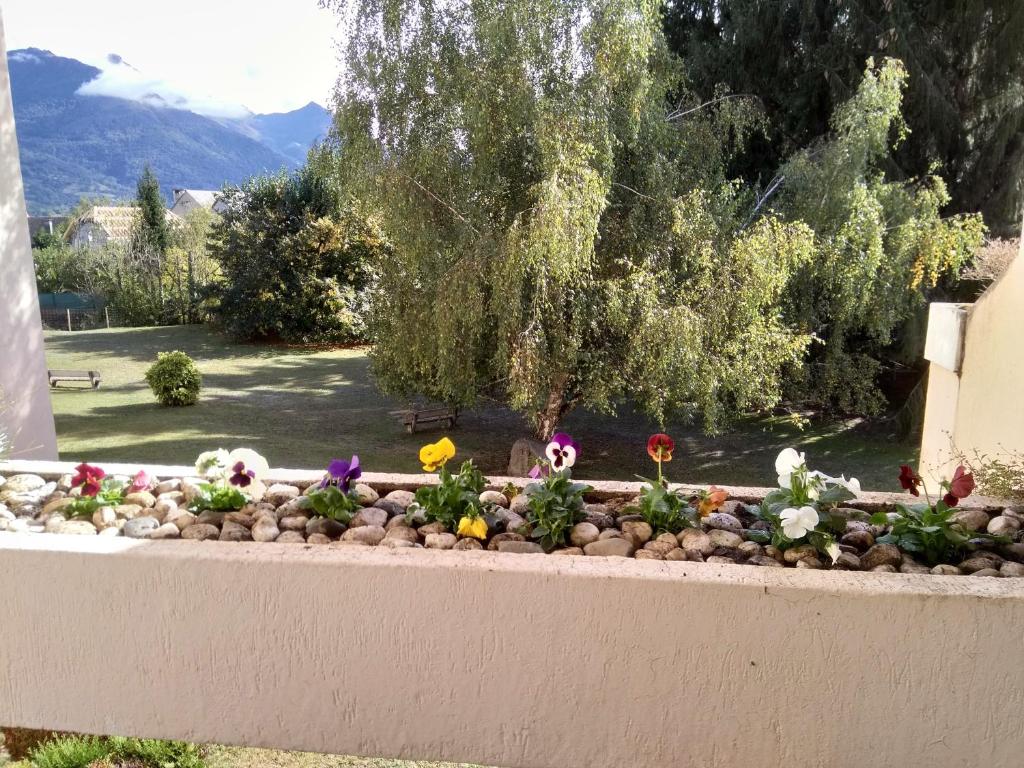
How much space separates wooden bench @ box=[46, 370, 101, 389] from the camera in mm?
8766

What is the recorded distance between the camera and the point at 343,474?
1.91m

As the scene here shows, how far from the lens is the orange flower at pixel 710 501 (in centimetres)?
184

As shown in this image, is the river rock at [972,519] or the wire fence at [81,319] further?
the wire fence at [81,319]

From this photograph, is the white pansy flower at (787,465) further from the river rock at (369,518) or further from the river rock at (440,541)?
the river rock at (369,518)

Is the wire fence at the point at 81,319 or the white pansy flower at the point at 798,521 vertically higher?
the white pansy flower at the point at 798,521

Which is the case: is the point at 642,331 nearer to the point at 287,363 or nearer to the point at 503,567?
the point at 503,567

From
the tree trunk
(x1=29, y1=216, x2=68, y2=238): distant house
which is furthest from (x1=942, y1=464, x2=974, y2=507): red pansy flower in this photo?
(x1=29, y1=216, x2=68, y2=238): distant house

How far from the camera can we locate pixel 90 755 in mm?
2369

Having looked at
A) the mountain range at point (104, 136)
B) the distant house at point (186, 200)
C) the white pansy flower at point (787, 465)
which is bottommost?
the white pansy flower at point (787, 465)

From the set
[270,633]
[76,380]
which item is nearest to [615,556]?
[270,633]

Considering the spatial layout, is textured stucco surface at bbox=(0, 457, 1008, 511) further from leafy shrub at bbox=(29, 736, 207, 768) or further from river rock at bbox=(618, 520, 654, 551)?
leafy shrub at bbox=(29, 736, 207, 768)

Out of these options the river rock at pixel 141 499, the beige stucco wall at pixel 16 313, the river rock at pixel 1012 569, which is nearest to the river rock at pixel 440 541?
the river rock at pixel 141 499

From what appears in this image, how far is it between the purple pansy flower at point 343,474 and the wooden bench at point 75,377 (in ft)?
27.3

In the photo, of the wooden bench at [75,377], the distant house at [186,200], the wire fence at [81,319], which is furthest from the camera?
the distant house at [186,200]
